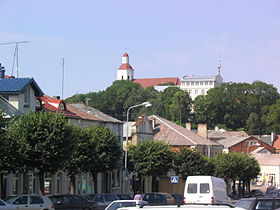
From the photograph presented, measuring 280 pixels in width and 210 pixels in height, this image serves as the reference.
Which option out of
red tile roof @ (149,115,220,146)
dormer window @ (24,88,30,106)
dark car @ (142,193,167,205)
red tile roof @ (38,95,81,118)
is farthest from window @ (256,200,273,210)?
red tile roof @ (149,115,220,146)

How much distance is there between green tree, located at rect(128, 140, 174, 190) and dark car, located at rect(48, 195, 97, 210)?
25.9 m

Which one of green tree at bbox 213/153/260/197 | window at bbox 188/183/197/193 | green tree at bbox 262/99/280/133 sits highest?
green tree at bbox 262/99/280/133

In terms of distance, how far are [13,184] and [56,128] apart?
26.5 feet

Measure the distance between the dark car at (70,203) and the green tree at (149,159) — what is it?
2594cm

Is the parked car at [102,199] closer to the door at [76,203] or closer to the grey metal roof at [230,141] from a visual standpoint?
the door at [76,203]

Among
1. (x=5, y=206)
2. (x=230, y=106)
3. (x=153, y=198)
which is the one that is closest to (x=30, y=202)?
(x=5, y=206)

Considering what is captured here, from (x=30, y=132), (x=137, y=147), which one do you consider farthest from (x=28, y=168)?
(x=137, y=147)

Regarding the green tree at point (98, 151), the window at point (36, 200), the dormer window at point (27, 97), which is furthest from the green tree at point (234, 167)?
the window at point (36, 200)

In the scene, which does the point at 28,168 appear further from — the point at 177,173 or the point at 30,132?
the point at 177,173

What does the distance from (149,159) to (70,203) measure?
2718cm

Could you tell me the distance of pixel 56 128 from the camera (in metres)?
44.3

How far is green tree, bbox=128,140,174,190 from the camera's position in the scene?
66.2 metres

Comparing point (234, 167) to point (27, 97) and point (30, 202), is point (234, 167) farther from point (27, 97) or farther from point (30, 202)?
point (30, 202)

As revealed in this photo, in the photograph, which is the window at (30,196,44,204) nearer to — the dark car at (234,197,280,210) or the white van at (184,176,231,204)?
the white van at (184,176,231,204)
